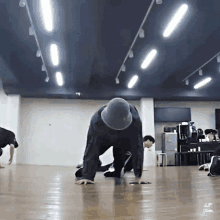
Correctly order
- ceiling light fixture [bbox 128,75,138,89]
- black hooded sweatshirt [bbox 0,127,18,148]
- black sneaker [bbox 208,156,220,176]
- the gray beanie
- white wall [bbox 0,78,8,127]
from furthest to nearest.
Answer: white wall [bbox 0,78,8,127] → ceiling light fixture [bbox 128,75,138,89] → black hooded sweatshirt [bbox 0,127,18,148] → black sneaker [bbox 208,156,220,176] → the gray beanie

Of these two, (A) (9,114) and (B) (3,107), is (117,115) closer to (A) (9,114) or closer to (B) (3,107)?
(A) (9,114)

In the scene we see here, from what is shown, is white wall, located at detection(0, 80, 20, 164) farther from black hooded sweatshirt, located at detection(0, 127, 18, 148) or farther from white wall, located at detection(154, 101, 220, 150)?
white wall, located at detection(154, 101, 220, 150)

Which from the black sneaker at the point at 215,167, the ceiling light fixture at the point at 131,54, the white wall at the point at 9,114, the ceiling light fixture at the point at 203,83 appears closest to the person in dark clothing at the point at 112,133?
the black sneaker at the point at 215,167

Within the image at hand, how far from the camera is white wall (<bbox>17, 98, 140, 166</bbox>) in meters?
9.52

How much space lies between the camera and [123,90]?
30.2 ft

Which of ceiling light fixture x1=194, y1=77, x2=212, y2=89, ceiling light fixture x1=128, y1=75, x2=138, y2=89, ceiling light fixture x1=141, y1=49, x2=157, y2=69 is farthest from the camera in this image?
ceiling light fixture x1=194, y1=77, x2=212, y2=89

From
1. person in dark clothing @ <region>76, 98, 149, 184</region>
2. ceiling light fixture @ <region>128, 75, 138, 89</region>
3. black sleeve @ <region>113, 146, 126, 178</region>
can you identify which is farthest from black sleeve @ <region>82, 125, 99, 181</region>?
ceiling light fixture @ <region>128, 75, 138, 89</region>

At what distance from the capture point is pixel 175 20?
438cm

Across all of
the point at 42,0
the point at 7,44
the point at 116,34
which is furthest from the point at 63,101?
the point at 42,0

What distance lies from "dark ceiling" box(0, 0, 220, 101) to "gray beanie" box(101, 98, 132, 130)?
239 centimetres

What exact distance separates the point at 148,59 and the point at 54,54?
239 cm

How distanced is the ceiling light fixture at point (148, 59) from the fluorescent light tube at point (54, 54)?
7.41ft

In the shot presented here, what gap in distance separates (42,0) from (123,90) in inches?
224

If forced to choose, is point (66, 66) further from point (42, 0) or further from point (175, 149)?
point (175, 149)
